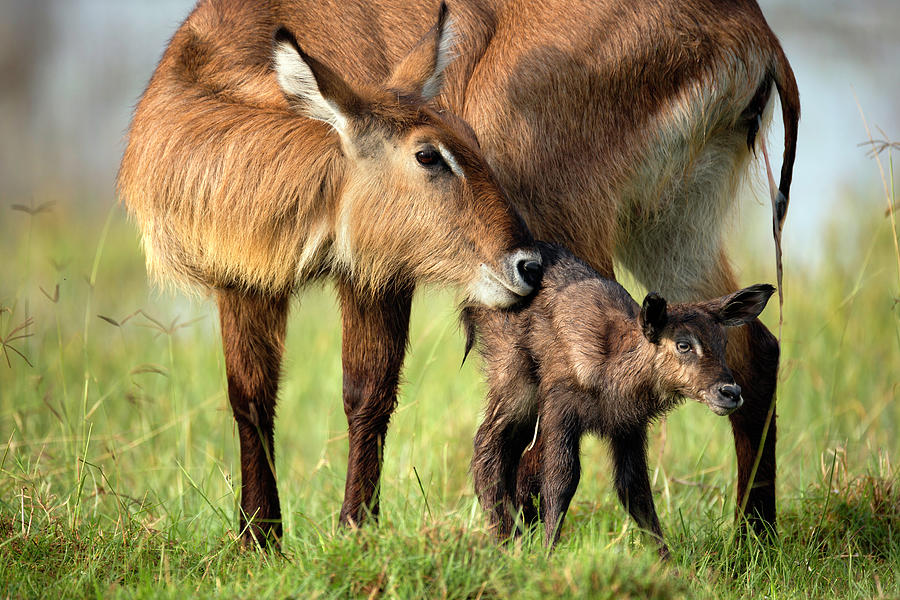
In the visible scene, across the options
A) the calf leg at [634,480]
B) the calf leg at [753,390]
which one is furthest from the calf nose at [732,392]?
the calf leg at [753,390]

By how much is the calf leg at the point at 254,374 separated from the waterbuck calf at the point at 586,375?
39.1 inches

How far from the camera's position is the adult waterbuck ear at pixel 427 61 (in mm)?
3855

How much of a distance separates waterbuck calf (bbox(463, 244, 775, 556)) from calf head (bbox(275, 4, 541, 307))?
149mm

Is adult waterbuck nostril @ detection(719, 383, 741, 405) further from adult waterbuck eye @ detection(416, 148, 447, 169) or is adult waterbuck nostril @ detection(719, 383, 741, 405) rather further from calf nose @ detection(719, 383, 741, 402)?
adult waterbuck eye @ detection(416, 148, 447, 169)

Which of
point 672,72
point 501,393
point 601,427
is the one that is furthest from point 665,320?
point 672,72

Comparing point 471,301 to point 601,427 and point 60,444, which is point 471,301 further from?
point 60,444

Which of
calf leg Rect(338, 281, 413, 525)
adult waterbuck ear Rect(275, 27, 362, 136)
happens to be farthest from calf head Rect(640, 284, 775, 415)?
adult waterbuck ear Rect(275, 27, 362, 136)

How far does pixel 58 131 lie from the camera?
1426cm

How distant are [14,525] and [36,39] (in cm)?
1403

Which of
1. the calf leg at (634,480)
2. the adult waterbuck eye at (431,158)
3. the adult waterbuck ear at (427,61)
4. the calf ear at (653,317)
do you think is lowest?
the calf leg at (634,480)

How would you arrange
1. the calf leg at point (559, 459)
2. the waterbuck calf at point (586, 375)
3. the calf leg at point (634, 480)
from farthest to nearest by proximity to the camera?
the calf leg at point (634, 480), the calf leg at point (559, 459), the waterbuck calf at point (586, 375)

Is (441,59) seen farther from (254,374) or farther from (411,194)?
(254,374)

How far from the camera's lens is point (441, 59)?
3.91 m

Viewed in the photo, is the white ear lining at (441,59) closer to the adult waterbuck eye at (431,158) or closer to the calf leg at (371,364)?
the adult waterbuck eye at (431,158)
